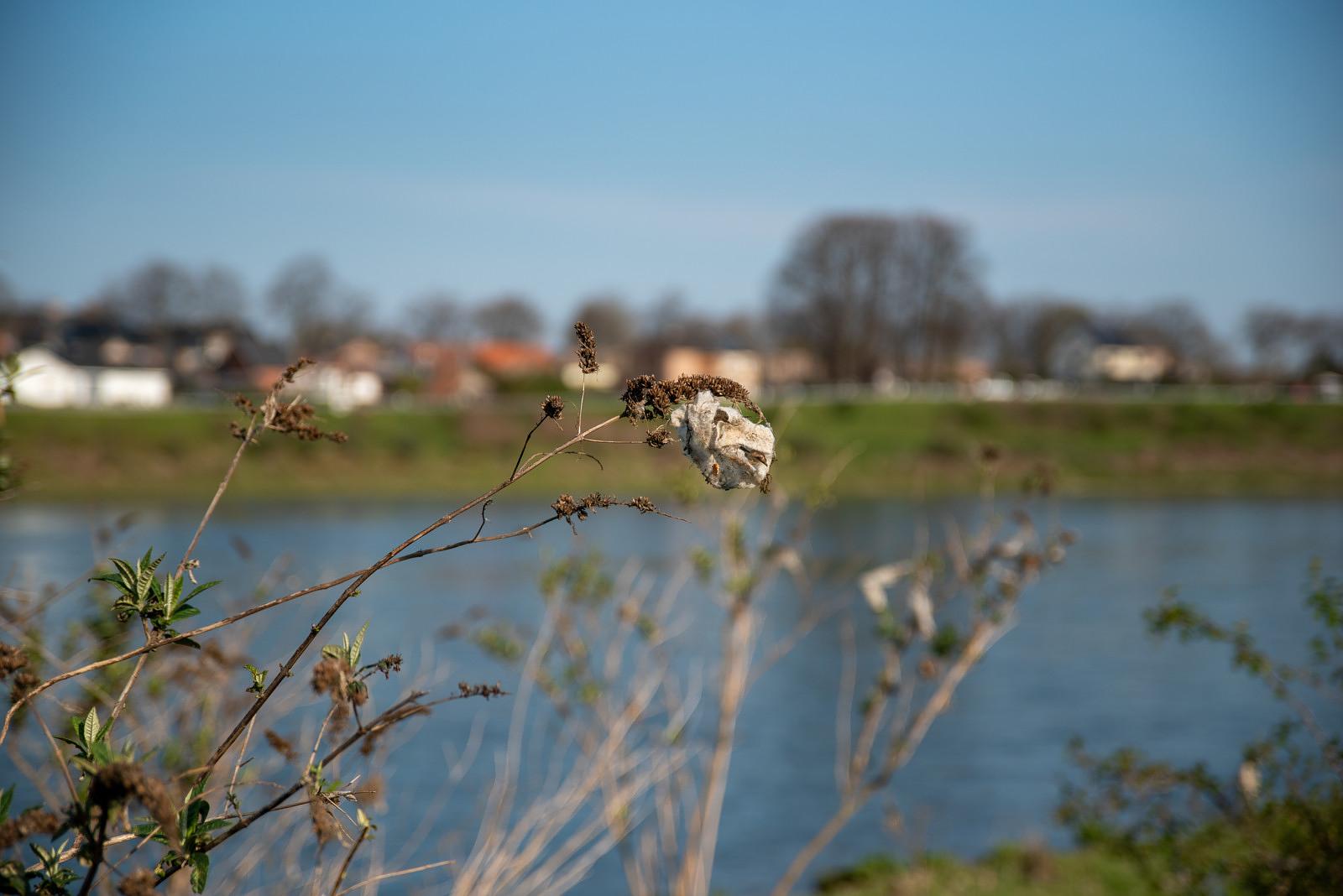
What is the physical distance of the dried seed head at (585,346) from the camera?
1684mm

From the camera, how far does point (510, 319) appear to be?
276 feet

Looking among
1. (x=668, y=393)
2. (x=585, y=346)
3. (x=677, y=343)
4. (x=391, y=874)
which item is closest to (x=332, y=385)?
(x=391, y=874)

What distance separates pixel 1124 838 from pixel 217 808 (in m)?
5.20

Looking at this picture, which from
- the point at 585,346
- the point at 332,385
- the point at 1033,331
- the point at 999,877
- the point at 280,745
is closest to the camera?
the point at 585,346

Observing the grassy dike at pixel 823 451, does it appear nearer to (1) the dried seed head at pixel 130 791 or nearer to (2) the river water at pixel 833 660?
(2) the river water at pixel 833 660

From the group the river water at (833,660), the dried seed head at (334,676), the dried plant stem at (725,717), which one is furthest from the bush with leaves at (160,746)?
the dried plant stem at (725,717)

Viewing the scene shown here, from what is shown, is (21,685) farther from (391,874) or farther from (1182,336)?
(1182,336)

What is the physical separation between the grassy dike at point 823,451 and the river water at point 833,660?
9.75 meters

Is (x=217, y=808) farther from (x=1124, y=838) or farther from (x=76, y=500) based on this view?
(x=76, y=500)

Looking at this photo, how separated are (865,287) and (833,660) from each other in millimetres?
53631

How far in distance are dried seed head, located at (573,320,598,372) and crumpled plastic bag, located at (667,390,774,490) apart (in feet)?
0.45

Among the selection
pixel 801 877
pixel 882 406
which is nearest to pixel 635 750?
pixel 801 877

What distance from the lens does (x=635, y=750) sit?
11.9 m

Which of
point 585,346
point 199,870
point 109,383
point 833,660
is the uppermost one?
point 585,346
